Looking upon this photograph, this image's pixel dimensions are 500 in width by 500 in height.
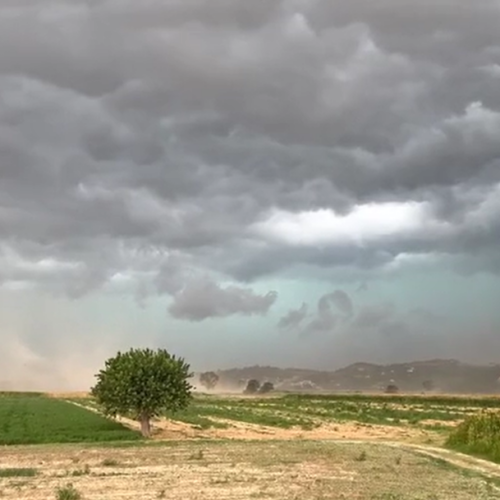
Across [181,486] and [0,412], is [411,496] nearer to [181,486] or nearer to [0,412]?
[181,486]

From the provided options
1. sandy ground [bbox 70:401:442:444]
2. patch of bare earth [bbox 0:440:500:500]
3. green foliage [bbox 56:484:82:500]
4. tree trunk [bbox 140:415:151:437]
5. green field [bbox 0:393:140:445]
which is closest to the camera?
green foliage [bbox 56:484:82:500]

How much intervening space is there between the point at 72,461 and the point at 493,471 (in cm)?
2140

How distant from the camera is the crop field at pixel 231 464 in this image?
30938 millimetres

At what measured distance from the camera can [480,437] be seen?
165 feet

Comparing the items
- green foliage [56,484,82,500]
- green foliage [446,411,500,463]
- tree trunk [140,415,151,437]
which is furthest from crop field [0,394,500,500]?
tree trunk [140,415,151,437]

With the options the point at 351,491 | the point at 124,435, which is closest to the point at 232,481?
the point at 351,491

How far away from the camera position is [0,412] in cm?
9356

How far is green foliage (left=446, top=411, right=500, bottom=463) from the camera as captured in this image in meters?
46.5

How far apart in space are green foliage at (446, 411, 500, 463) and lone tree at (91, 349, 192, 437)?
22559 mm

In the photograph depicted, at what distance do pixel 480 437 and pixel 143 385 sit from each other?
1064 inches

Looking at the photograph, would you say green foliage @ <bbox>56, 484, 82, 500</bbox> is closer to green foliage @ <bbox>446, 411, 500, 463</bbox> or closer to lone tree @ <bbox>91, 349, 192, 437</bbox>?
green foliage @ <bbox>446, 411, 500, 463</bbox>

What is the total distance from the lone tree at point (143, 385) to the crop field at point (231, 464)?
84.3 inches

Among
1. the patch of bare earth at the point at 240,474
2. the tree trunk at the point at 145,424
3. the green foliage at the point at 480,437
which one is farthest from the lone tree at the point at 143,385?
the green foliage at the point at 480,437

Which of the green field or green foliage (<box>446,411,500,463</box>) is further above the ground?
the green field
